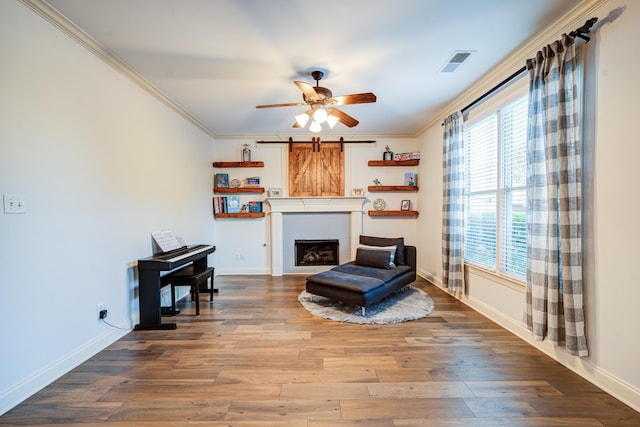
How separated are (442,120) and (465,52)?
64.6 inches

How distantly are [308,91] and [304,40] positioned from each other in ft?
1.38

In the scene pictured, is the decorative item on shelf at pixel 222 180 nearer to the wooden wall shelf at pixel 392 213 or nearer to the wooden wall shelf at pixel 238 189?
the wooden wall shelf at pixel 238 189

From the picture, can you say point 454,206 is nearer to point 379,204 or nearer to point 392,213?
point 392,213

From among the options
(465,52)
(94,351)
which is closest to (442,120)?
(465,52)

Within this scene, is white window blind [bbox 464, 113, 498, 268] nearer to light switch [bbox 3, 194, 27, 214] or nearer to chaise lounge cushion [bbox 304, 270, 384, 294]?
chaise lounge cushion [bbox 304, 270, 384, 294]

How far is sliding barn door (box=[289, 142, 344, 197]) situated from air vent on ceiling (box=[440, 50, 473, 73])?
247 cm

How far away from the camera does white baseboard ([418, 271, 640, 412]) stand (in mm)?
1621

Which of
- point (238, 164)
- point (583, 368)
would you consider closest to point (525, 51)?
point (583, 368)

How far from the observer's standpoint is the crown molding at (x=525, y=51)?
73.7 inches

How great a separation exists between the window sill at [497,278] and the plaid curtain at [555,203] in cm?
37

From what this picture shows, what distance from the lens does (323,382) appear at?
1.87 meters

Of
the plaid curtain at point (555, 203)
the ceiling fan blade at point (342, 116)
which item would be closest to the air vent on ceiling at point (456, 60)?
the plaid curtain at point (555, 203)

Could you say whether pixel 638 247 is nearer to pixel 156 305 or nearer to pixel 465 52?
pixel 465 52

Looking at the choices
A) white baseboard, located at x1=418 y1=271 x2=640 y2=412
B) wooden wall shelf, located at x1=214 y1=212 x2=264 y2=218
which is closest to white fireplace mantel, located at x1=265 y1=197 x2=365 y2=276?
wooden wall shelf, located at x1=214 y1=212 x2=264 y2=218
